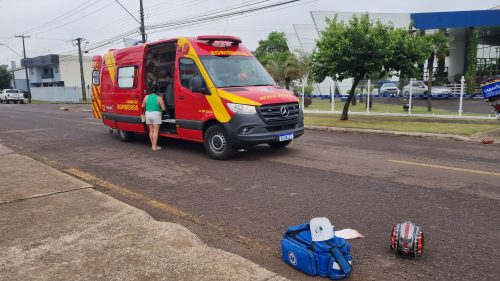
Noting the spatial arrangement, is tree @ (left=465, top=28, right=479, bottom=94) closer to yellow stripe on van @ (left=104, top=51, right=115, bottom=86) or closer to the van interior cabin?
the van interior cabin

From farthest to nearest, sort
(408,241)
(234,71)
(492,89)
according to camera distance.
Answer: (492,89) < (234,71) < (408,241)

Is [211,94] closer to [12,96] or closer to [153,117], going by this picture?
[153,117]

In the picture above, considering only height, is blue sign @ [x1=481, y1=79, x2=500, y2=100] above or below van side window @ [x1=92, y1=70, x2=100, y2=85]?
below

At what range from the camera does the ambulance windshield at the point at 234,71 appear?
28.2ft

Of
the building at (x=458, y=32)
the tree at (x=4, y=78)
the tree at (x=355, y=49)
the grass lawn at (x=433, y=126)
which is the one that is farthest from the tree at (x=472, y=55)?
the tree at (x=4, y=78)

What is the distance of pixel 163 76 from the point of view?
11.1 metres

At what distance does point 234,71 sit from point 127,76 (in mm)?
3636

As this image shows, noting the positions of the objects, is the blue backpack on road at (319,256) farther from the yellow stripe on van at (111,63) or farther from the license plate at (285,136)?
the yellow stripe on van at (111,63)

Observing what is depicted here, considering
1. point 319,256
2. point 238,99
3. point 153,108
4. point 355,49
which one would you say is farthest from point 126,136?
point 319,256

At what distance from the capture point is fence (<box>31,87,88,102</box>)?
5462 cm

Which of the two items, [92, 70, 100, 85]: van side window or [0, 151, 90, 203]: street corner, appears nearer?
[0, 151, 90, 203]: street corner

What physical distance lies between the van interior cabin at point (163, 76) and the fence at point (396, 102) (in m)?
10.7

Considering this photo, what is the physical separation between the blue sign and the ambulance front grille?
260 inches

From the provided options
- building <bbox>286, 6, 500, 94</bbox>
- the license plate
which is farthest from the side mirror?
building <bbox>286, 6, 500, 94</bbox>
